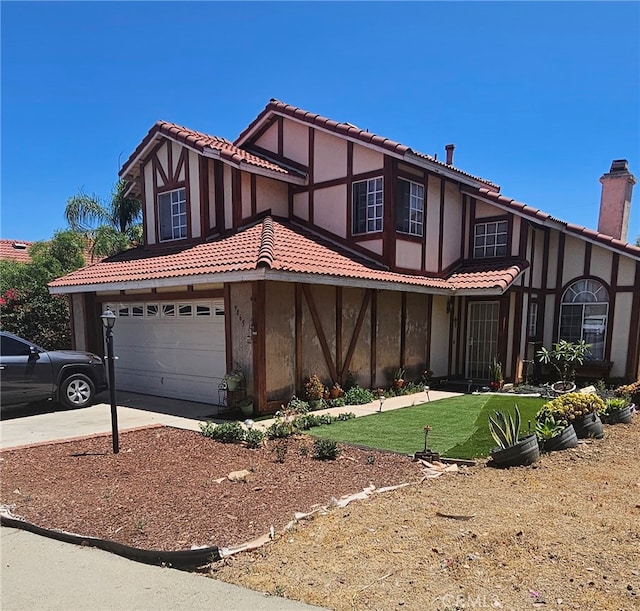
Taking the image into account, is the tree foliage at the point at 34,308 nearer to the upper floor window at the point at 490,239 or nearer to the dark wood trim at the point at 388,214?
the dark wood trim at the point at 388,214

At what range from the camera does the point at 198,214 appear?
12094 millimetres

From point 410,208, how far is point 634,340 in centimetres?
740

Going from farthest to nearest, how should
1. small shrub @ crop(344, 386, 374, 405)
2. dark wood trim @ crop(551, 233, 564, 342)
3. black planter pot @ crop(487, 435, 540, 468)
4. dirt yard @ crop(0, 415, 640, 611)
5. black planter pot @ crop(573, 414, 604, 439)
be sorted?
dark wood trim @ crop(551, 233, 564, 342) < small shrub @ crop(344, 386, 374, 405) < black planter pot @ crop(573, 414, 604, 439) < black planter pot @ crop(487, 435, 540, 468) < dirt yard @ crop(0, 415, 640, 611)

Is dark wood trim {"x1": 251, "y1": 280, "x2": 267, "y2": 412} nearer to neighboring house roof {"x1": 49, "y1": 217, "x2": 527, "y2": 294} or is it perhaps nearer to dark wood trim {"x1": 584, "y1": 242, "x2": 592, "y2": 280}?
neighboring house roof {"x1": 49, "y1": 217, "x2": 527, "y2": 294}

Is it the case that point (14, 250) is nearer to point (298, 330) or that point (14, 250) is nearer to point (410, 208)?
point (298, 330)

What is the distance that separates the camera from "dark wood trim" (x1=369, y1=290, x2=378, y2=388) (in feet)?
37.6

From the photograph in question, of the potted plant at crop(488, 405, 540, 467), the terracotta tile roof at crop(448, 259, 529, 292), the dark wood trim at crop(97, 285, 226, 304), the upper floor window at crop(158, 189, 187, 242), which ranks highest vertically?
the upper floor window at crop(158, 189, 187, 242)

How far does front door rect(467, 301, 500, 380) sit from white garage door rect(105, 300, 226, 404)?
8.01m

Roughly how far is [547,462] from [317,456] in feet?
10.3

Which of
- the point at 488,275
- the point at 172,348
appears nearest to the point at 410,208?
the point at 488,275

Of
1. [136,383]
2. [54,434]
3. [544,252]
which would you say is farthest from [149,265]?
[544,252]

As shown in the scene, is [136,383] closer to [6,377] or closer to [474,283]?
[6,377]

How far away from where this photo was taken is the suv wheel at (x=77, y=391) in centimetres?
948

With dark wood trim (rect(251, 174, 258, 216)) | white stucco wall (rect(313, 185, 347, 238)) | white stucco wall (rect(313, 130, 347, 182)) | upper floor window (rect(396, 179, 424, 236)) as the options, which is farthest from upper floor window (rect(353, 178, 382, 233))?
dark wood trim (rect(251, 174, 258, 216))
